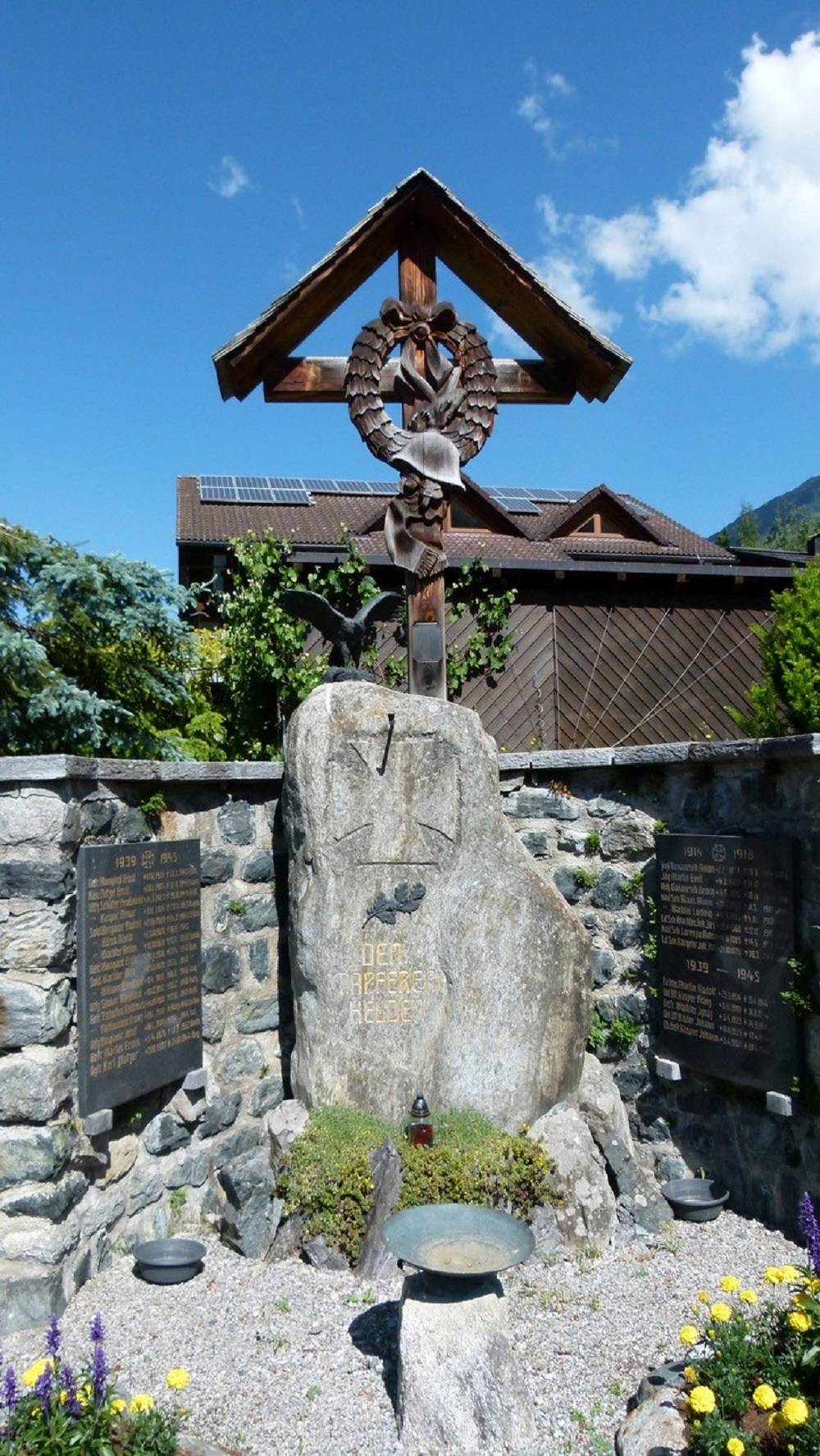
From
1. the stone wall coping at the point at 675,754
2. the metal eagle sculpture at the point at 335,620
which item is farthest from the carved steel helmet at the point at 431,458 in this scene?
the stone wall coping at the point at 675,754

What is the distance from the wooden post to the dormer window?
8996 mm

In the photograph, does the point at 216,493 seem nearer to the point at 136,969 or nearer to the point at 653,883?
the point at 653,883

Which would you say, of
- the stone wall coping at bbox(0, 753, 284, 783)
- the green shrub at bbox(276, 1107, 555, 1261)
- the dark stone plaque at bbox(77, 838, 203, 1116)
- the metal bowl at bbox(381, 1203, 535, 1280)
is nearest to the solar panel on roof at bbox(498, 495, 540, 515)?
the stone wall coping at bbox(0, 753, 284, 783)

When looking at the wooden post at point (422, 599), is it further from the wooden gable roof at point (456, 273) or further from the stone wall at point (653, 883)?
the stone wall at point (653, 883)

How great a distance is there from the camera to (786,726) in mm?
7027

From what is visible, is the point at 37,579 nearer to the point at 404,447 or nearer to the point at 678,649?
the point at 404,447

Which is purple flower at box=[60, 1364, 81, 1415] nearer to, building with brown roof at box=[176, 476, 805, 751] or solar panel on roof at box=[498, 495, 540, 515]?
building with brown roof at box=[176, 476, 805, 751]

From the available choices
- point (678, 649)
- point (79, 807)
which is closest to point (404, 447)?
point (79, 807)

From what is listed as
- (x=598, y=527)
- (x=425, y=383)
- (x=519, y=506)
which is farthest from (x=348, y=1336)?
(x=519, y=506)

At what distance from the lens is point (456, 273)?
262 inches

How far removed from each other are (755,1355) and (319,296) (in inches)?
219

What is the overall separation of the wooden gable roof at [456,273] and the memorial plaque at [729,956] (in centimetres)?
292

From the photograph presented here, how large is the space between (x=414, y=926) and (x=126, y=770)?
163cm

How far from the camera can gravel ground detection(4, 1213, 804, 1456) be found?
146 inches
